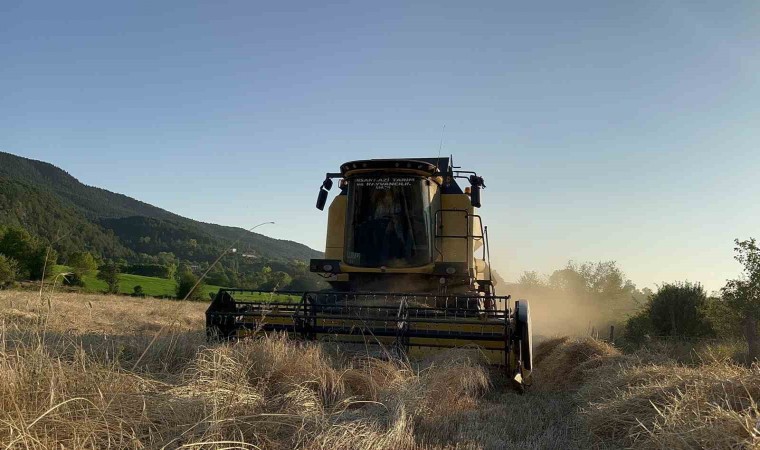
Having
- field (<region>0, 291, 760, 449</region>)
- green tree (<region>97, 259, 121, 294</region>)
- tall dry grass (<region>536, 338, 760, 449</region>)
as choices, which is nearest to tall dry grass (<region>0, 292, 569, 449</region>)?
field (<region>0, 291, 760, 449</region>)

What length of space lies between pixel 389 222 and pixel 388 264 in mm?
694

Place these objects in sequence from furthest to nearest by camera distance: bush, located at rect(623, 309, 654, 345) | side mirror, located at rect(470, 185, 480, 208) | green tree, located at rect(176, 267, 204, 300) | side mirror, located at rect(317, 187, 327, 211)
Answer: bush, located at rect(623, 309, 654, 345)
side mirror, located at rect(317, 187, 327, 211)
side mirror, located at rect(470, 185, 480, 208)
green tree, located at rect(176, 267, 204, 300)

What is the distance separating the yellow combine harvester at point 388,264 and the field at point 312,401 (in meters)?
0.82

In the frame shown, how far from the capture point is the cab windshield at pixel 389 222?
8.66 metres

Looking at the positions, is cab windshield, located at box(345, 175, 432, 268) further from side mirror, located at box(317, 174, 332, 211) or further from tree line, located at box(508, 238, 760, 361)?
tree line, located at box(508, 238, 760, 361)

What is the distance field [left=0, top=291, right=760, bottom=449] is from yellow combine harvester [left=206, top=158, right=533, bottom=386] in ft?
2.68

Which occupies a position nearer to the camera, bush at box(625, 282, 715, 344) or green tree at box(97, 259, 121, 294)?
bush at box(625, 282, 715, 344)

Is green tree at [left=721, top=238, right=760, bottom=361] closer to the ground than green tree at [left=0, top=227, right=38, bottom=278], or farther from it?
closer to the ground

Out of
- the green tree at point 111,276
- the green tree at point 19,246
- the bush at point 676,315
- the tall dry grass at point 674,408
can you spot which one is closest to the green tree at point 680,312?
the bush at point 676,315

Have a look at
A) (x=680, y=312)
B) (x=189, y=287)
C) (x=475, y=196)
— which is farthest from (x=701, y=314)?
(x=189, y=287)

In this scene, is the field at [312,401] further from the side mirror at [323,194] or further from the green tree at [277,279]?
the side mirror at [323,194]

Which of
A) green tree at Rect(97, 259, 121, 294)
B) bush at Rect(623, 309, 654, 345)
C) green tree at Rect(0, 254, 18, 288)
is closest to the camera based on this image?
bush at Rect(623, 309, 654, 345)

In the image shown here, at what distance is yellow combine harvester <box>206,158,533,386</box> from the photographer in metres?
6.81

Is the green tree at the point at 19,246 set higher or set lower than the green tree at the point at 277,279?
higher
